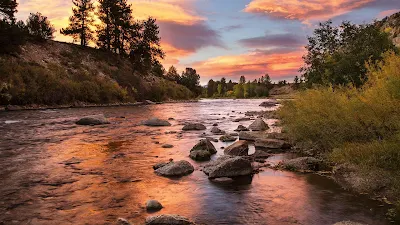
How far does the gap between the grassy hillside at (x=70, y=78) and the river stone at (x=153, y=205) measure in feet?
124

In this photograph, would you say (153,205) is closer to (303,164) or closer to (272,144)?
(303,164)

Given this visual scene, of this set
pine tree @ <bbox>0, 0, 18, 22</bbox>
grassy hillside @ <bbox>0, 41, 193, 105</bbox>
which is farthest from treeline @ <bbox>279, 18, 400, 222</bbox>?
pine tree @ <bbox>0, 0, 18, 22</bbox>

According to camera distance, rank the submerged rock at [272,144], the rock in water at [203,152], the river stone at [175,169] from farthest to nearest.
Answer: the submerged rock at [272,144], the rock in water at [203,152], the river stone at [175,169]

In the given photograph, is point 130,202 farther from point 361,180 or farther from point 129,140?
point 129,140

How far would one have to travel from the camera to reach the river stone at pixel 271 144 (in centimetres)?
1539

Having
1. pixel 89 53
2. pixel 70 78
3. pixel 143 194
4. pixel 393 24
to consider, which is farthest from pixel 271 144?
pixel 393 24

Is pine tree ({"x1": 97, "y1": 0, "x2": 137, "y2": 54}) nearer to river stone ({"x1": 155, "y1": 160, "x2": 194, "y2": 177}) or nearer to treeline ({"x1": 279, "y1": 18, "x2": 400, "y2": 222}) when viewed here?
treeline ({"x1": 279, "y1": 18, "x2": 400, "y2": 222})

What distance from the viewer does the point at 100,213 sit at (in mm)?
7285

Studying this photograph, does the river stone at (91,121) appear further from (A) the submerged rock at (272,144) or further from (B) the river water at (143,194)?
(A) the submerged rock at (272,144)

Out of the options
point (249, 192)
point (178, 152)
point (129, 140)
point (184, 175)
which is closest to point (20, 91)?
point (129, 140)

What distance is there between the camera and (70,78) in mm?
54500

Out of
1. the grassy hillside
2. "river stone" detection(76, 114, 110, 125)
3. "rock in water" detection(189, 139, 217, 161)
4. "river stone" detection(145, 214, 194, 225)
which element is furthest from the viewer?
the grassy hillside

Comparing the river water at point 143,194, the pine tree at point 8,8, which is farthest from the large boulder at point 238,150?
the pine tree at point 8,8

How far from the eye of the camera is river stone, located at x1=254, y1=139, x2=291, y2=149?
50.5 ft
